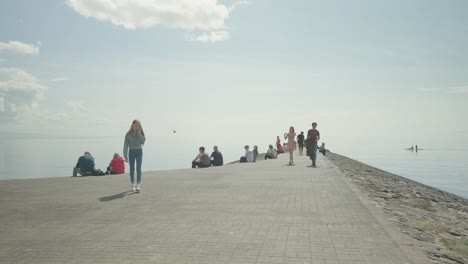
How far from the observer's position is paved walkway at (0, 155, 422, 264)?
5.08 m

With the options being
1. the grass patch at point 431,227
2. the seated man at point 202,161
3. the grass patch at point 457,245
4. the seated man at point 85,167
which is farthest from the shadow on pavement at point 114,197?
the seated man at point 202,161

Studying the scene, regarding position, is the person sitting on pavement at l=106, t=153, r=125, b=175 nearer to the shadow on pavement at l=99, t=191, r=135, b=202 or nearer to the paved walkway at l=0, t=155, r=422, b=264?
the paved walkway at l=0, t=155, r=422, b=264

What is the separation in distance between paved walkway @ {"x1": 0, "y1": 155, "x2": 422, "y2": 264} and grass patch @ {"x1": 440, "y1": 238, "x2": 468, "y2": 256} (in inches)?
47.8

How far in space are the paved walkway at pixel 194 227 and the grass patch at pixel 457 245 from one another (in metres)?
1.22

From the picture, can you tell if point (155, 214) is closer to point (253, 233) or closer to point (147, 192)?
Answer: point (253, 233)

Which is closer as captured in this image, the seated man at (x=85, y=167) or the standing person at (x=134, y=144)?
the standing person at (x=134, y=144)

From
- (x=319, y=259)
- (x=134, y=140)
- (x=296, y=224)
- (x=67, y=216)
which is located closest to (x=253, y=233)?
(x=296, y=224)

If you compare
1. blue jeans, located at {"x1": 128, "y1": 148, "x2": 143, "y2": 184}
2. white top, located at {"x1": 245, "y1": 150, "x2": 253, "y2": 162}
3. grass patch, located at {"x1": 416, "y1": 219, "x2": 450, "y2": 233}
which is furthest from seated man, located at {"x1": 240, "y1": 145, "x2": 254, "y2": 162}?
grass patch, located at {"x1": 416, "y1": 219, "x2": 450, "y2": 233}

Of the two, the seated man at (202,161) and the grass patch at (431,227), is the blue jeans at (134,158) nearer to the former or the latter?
the grass patch at (431,227)

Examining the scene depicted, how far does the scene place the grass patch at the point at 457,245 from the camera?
6.32 metres

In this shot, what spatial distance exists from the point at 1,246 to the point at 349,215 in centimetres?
600

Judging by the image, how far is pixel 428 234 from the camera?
7.21m

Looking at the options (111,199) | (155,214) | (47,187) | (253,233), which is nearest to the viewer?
(253,233)

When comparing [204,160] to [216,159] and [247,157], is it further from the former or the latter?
[247,157]
